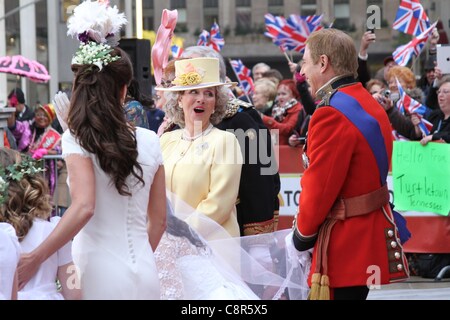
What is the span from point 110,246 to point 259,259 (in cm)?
138

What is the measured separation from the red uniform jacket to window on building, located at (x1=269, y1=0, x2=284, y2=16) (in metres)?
29.0

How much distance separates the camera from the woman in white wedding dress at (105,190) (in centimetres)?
426

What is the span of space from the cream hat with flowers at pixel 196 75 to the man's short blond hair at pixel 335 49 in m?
1.08

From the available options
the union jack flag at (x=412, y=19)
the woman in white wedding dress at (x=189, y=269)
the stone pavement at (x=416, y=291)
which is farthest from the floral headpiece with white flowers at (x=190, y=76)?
the union jack flag at (x=412, y=19)

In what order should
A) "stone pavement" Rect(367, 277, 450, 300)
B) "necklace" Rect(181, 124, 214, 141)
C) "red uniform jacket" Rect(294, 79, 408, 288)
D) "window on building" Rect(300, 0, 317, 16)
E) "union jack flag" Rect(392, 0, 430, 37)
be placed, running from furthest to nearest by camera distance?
→ "window on building" Rect(300, 0, 317, 16)
"union jack flag" Rect(392, 0, 430, 37)
"stone pavement" Rect(367, 277, 450, 300)
"necklace" Rect(181, 124, 214, 141)
"red uniform jacket" Rect(294, 79, 408, 288)

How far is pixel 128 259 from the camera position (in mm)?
4371

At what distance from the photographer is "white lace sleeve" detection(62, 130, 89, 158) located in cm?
431

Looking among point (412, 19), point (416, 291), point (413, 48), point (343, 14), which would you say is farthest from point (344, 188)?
point (343, 14)

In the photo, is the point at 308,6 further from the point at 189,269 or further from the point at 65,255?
the point at 65,255

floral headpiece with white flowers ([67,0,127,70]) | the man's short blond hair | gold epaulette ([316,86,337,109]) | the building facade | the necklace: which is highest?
the building facade

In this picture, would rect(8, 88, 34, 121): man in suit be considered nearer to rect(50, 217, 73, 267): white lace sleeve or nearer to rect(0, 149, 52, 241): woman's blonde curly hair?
rect(0, 149, 52, 241): woman's blonde curly hair

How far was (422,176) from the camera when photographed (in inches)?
412

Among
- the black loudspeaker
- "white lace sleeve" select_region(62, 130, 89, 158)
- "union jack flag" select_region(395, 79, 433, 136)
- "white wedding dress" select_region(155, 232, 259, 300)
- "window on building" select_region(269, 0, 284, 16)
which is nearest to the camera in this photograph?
"white lace sleeve" select_region(62, 130, 89, 158)

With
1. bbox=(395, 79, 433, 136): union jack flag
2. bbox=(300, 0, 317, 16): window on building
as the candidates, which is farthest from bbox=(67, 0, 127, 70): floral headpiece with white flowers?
bbox=(300, 0, 317, 16): window on building
